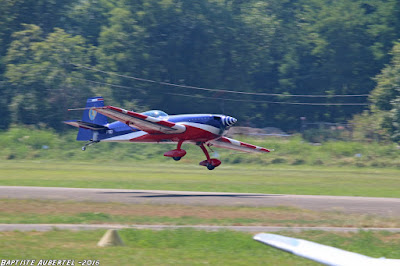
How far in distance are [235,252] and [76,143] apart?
138ft

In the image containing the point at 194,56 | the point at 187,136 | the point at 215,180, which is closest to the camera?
the point at 187,136

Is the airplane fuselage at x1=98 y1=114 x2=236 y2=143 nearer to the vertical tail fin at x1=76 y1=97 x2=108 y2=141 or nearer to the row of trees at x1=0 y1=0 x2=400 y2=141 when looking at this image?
the vertical tail fin at x1=76 y1=97 x2=108 y2=141

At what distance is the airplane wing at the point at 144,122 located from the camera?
90.9 ft

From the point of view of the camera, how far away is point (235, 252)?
1397 cm

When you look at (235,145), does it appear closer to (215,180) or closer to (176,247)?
(215,180)

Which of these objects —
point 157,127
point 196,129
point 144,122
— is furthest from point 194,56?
point 144,122

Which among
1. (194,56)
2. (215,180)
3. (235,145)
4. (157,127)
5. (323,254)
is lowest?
(215,180)

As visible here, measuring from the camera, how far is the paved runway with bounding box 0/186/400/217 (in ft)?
76.3

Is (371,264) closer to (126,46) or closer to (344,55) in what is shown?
(126,46)

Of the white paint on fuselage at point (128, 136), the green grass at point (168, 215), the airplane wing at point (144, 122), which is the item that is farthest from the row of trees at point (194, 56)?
the green grass at point (168, 215)

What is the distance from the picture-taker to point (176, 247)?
14.5 m

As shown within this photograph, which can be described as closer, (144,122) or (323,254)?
(323,254)

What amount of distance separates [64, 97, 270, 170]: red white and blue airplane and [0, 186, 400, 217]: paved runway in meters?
3.11

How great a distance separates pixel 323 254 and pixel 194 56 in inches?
2569
